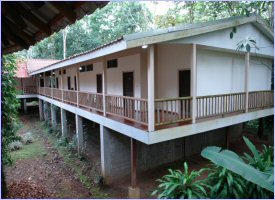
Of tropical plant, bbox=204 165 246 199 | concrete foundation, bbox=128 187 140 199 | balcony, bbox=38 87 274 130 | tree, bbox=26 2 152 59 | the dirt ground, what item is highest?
tree, bbox=26 2 152 59

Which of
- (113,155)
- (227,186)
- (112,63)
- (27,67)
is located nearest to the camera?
(227,186)

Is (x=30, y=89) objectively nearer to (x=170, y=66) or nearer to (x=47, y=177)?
(x=47, y=177)

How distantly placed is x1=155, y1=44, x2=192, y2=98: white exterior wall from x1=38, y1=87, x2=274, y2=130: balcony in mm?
647

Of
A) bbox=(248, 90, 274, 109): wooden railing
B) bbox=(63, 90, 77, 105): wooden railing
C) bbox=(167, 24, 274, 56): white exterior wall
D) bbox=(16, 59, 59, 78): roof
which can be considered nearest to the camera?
bbox=(167, 24, 274, 56): white exterior wall

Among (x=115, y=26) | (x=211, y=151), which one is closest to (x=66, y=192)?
(x=211, y=151)

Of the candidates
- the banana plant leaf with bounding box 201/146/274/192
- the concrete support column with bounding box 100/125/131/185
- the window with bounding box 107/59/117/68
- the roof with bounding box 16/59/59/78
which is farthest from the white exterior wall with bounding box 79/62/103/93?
the roof with bounding box 16/59/59/78

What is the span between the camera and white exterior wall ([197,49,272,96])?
9328 mm

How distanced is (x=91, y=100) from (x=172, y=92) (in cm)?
382

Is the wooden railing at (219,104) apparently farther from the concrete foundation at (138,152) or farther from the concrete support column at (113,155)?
the concrete support column at (113,155)

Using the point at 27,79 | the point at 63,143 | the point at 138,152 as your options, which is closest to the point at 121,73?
the point at 138,152

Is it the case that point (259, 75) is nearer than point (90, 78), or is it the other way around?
point (259, 75)

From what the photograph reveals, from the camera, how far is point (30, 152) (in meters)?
14.0

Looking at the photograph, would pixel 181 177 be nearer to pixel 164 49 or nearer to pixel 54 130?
pixel 164 49

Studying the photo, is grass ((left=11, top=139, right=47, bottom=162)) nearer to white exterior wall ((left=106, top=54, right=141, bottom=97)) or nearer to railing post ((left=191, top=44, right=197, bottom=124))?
white exterior wall ((left=106, top=54, right=141, bottom=97))
